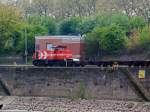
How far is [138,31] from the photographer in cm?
6831

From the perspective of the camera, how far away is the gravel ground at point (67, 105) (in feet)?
130

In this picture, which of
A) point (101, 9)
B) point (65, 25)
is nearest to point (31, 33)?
point (65, 25)

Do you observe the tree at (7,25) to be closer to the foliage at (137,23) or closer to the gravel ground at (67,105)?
the foliage at (137,23)

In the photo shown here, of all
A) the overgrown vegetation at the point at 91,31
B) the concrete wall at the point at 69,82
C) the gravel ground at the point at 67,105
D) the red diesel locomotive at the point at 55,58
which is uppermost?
the overgrown vegetation at the point at 91,31

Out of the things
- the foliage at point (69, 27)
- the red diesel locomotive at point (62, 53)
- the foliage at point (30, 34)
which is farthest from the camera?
the foliage at point (69, 27)

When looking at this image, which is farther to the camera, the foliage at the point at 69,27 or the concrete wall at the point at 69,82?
the foliage at the point at 69,27

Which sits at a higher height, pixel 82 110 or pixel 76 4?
pixel 76 4

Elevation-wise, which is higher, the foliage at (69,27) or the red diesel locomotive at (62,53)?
the foliage at (69,27)

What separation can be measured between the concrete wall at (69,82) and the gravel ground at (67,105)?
1.44 m

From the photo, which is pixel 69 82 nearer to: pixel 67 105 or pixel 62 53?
pixel 67 105

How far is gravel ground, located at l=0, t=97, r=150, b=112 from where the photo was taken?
130 ft

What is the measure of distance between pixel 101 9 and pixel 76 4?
17.5 feet

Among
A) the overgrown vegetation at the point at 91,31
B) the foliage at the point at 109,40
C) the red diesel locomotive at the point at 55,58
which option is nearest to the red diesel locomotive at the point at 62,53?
the red diesel locomotive at the point at 55,58

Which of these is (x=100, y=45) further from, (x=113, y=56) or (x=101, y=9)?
(x=101, y=9)
